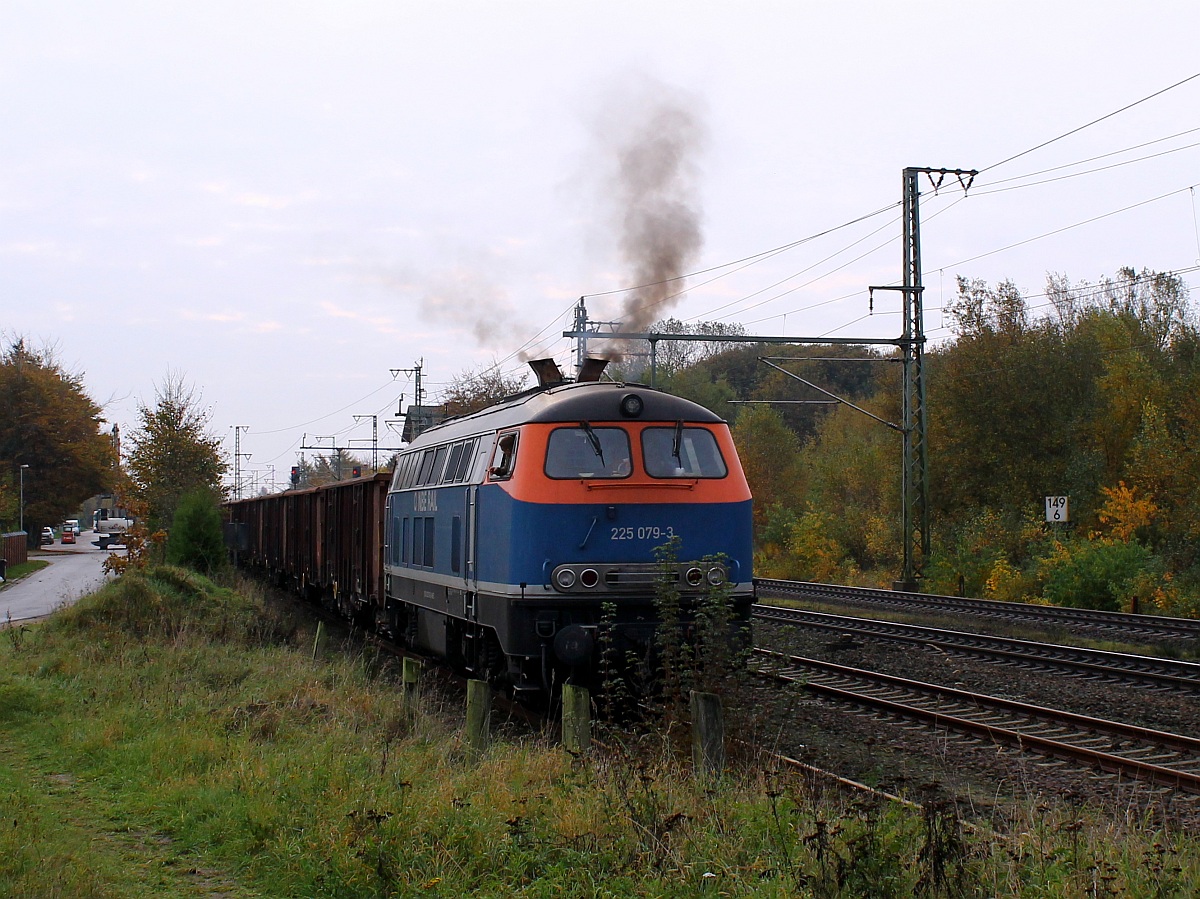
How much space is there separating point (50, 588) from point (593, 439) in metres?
26.8

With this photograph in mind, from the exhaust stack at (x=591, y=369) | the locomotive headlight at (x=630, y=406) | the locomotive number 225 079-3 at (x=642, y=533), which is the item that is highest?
the exhaust stack at (x=591, y=369)

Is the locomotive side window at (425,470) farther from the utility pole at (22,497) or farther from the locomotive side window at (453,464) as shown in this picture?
Answer: the utility pole at (22,497)

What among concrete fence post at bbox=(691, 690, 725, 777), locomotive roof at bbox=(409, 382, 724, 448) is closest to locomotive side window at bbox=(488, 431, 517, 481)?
locomotive roof at bbox=(409, 382, 724, 448)

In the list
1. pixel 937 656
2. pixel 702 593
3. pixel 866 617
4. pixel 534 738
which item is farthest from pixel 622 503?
pixel 866 617

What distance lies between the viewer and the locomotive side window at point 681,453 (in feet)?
36.6

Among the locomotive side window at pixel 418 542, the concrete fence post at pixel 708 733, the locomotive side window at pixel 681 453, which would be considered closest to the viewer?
the concrete fence post at pixel 708 733

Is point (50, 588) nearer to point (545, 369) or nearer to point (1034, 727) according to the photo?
point (545, 369)

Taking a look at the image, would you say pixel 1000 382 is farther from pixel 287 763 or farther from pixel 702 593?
pixel 287 763

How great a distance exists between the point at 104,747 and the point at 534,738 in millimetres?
3512

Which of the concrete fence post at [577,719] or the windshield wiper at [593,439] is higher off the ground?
the windshield wiper at [593,439]

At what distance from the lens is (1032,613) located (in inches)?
902

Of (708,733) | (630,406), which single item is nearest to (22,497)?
(630,406)

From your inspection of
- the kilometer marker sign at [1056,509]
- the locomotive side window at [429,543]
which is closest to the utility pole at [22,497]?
the kilometer marker sign at [1056,509]

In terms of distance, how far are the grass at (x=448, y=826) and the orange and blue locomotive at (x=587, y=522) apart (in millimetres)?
1271
